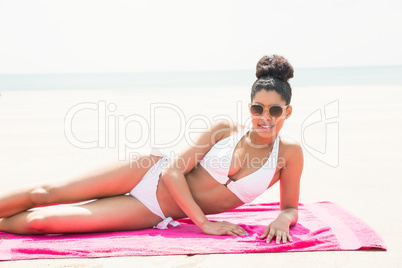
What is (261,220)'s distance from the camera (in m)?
4.21

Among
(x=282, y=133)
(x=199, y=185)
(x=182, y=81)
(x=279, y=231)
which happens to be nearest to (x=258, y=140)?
(x=199, y=185)

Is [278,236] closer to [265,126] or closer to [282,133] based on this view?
[265,126]

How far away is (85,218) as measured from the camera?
12.0 feet

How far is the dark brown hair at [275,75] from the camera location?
3.52 m

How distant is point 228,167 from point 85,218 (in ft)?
4.11

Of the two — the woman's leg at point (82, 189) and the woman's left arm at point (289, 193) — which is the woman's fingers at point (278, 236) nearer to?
the woman's left arm at point (289, 193)

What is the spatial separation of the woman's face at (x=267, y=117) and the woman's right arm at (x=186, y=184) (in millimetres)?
318

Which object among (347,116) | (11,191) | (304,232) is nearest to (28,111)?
(347,116)

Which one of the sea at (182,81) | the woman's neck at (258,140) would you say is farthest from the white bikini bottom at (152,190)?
the sea at (182,81)

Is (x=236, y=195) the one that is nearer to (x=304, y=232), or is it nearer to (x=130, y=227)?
(x=304, y=232)

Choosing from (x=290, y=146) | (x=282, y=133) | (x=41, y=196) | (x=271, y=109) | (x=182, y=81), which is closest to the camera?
(x=271, y=109)

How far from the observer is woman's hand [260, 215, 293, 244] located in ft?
11.6

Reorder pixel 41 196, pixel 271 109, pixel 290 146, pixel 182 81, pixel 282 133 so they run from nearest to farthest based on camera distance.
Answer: pixel 271 109, pixel 41 196, pixel 290 146, pixel 282 133, pixel 182 81

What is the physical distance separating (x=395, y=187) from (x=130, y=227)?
3442 mm
